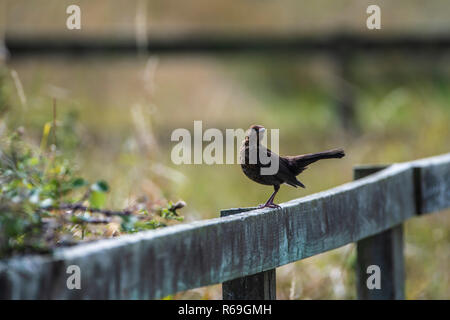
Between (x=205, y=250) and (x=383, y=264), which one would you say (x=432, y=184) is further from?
(x=205, y=250)

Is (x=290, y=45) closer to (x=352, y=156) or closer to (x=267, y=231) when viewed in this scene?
(x=352, y=156)

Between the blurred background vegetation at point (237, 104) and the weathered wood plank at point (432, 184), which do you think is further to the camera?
the blurred background vegetation at point (237, 104)

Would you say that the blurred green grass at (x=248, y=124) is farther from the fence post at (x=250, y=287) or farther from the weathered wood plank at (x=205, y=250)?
the fence post at (x=250, y=287)

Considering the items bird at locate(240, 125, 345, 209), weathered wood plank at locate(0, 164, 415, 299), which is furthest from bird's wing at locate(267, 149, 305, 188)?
weathered wood plank at locate(0, 164, 415, 299)

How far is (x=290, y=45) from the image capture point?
9.16 m

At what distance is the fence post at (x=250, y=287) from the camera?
2256 millimetres

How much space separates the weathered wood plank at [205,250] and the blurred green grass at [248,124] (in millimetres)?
460

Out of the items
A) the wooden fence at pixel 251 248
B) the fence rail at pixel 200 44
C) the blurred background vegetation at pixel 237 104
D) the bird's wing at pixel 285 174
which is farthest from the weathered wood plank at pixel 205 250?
the fence rail at pixel 200 44

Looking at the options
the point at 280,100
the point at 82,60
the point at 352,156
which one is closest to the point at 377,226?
the point at 352,156

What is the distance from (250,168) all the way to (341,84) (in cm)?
610

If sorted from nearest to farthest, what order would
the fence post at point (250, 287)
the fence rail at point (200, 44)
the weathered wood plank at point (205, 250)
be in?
the weathered wood plank at point (205, 250), the fence post at point (250, 287), the fence rail at point (200, 44)
